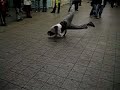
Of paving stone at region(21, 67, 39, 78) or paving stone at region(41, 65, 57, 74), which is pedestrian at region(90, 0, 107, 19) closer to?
paving stone at region(41, 65, 57, 74)

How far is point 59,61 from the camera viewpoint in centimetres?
421

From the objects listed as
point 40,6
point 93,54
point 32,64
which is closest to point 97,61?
point 93,54

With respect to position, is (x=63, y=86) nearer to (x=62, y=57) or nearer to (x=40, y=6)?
(x=62, y=57)

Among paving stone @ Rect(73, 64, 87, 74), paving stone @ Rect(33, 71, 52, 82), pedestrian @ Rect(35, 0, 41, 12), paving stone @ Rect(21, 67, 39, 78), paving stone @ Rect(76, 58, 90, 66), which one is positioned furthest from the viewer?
pedestrian @ Rect(35, 0, 41, 12)

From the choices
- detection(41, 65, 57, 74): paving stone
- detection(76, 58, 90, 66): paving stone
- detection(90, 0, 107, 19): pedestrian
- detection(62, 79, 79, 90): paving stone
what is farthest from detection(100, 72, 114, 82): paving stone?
detection(90, 0, 107, 19): pedestrian

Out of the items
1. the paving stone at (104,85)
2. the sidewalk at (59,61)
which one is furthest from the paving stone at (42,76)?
the paving stone at (104,85)

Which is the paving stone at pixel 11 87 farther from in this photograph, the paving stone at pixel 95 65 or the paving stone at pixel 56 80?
the paving stone at pixel 95 65

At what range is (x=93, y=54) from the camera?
4.74 m

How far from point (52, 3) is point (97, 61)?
971cm

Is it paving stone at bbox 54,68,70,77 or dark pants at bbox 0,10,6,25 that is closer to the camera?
paving stone at bbox 54,68,70,77

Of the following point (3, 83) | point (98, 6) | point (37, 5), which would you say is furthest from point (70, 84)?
point (37, 5)

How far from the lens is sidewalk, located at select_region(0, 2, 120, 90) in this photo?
10.8 ft

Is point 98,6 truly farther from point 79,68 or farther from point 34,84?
point 34,84

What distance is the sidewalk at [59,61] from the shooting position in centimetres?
329
